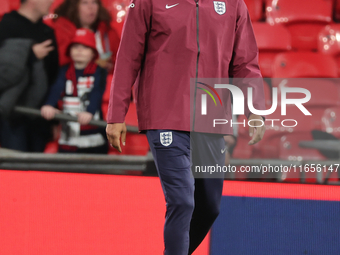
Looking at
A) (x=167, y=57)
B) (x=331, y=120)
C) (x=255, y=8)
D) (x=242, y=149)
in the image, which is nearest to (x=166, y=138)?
(x=167, y=57)

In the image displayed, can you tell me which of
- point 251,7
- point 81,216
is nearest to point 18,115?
point 81,216

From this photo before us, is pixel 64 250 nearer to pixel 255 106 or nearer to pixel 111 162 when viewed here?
pixel 111 162

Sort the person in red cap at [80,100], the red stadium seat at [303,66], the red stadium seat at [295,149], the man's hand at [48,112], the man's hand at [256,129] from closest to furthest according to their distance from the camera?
the man's hand at [256,129] → the man's hand at [48,112] → the person in red cap at [80,100] → the red stadium seat at [295,149] → the red stadium seat at [303,66]

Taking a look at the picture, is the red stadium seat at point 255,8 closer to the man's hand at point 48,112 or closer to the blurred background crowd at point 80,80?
the blurred background crowd at point 80,80

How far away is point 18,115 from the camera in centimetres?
175

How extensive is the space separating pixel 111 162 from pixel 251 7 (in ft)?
6.32

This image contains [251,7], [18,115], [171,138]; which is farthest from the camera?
[251,7]

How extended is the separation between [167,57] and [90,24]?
122 centimetres

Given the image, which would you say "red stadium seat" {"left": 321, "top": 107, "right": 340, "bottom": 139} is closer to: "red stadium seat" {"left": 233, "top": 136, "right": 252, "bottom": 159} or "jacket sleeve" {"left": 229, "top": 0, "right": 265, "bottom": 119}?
"red stadium seat" {"left": 233, "top": 136, "right": 252, "bottom": 159}

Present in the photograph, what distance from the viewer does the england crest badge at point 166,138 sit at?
92cm

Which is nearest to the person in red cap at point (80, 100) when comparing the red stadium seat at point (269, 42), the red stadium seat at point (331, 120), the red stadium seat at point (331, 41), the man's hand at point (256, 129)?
the man's hand at point (256, 129)

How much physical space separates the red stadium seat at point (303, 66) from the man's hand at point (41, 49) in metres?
1.54

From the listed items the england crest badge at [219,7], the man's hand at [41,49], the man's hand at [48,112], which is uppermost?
the england crest badge at [219,7]

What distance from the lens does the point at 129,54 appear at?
38.0 inches
